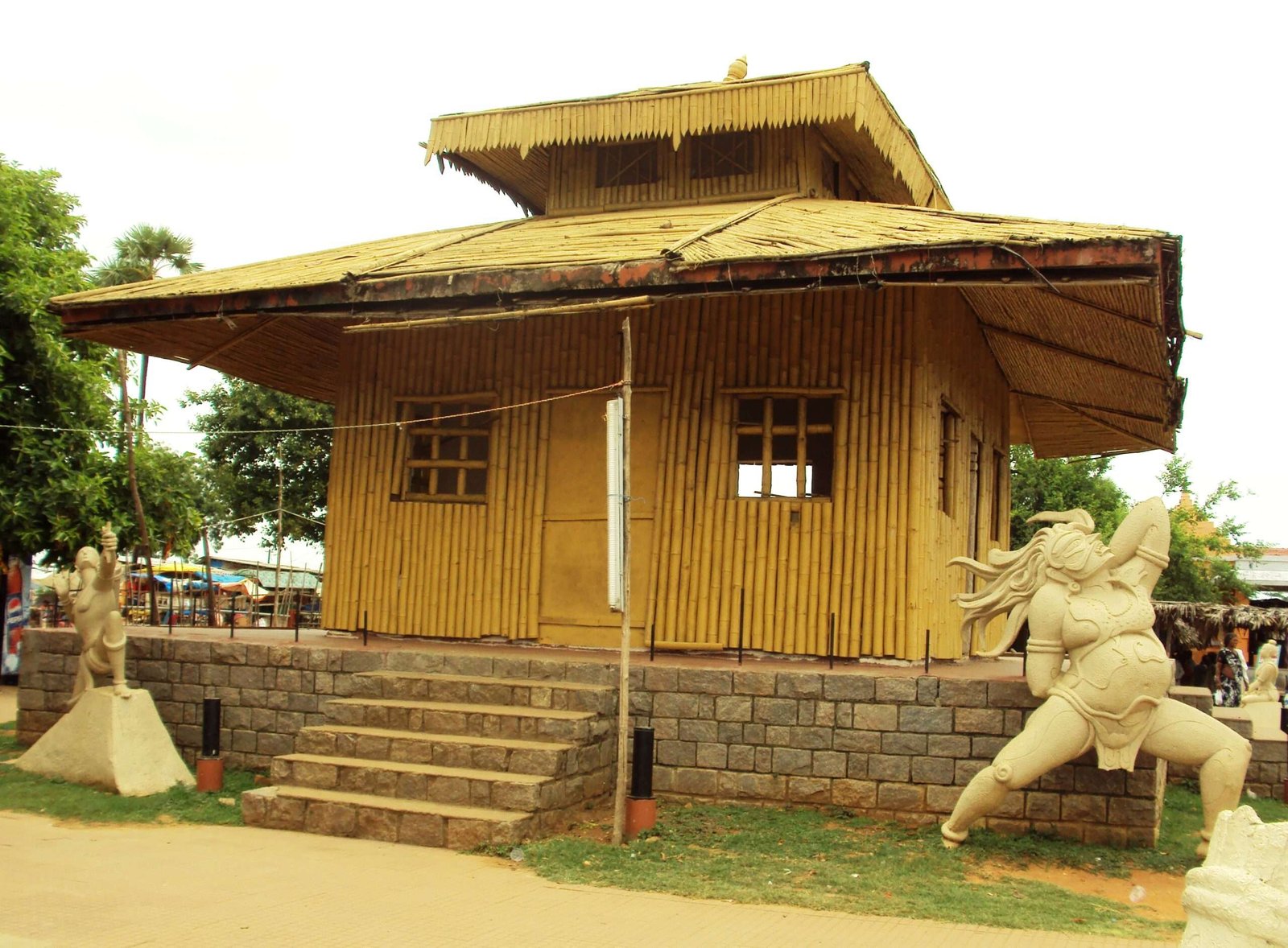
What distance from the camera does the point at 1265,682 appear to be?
575 inches

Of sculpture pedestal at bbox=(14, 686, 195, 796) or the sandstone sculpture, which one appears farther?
the sandstone sculpture

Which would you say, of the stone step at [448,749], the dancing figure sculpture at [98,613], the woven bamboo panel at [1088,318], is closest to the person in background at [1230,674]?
the woven bamboo panel at [1088,318]

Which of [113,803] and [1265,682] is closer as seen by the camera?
[113,803]

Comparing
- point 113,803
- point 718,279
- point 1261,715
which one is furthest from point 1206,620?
point 113,803

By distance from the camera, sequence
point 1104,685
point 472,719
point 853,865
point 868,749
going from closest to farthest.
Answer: point 853,865 < point 1104,685 < point 868,749 < point 472,719

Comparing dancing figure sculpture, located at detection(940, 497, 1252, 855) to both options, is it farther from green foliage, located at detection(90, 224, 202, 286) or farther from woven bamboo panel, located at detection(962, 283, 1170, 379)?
green foliage, located at detection(90, 224, 202, 286)

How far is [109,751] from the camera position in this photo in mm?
10336

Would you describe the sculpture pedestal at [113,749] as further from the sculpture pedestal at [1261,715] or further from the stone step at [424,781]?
the sculpture pedestal at [1261,715]

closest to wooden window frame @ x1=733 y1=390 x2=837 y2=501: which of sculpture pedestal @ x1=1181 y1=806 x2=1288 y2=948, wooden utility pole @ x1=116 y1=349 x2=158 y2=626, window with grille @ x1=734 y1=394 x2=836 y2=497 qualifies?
window with grille @ x1=734 y1=394 x2=836 y2=497

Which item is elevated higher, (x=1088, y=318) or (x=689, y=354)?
(x=1088, y=318)

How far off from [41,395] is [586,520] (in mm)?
11416

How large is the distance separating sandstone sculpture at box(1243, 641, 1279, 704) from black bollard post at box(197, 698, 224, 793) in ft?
37.8

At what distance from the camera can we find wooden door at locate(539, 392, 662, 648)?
1155cm

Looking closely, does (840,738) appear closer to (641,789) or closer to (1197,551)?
(641,789)
